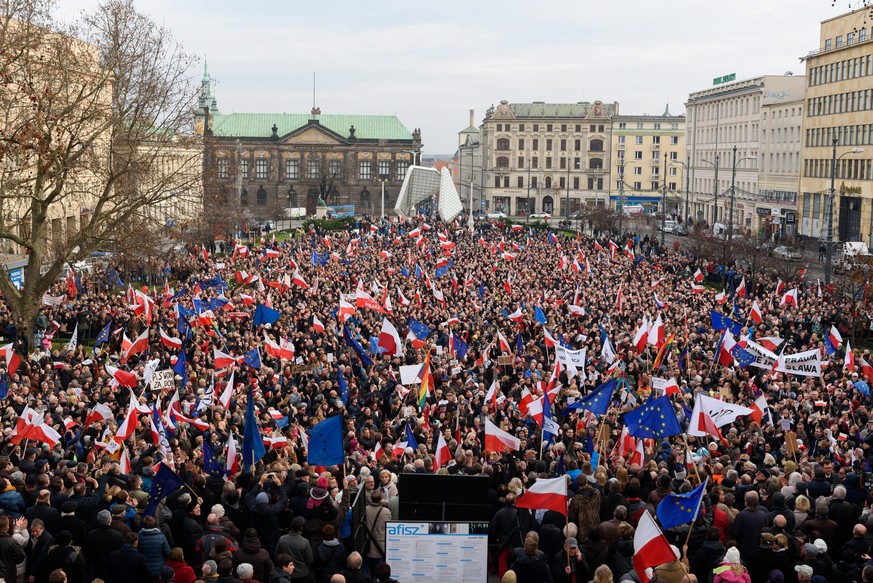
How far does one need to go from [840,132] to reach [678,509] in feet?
215

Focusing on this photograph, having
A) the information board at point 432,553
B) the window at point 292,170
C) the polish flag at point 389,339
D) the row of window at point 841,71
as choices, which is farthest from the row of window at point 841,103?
the window at point 292,170

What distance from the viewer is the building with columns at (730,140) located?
301 feet

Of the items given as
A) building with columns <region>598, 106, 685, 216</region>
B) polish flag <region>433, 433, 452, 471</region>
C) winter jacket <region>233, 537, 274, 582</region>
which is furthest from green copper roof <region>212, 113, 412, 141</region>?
winter jacket <region>233, 537, 274, 582</region>

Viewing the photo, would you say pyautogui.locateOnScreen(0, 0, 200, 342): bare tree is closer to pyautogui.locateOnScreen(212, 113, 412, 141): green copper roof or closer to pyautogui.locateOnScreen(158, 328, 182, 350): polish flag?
pyautogui.locateOnScreen(158, 328, 182, 350): polish flag

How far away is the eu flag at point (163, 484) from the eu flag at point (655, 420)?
283 inches

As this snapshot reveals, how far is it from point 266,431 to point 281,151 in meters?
124

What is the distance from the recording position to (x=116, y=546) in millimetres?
11594

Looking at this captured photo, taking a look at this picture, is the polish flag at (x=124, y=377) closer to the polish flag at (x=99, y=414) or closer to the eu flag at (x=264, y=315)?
the polish flag at (x=99, y=414)

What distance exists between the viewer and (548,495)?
1252 cm

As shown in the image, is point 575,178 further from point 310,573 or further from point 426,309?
point 310,573

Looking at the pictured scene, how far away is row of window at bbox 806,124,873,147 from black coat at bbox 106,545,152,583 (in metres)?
64.1

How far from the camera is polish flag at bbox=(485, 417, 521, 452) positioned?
16.4m

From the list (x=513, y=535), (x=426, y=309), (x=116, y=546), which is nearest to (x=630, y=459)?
(x=513, y=535)

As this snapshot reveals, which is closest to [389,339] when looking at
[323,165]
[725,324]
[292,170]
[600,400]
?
[600,400]
